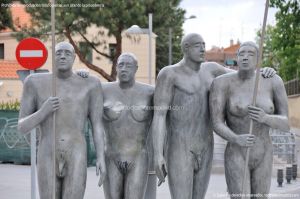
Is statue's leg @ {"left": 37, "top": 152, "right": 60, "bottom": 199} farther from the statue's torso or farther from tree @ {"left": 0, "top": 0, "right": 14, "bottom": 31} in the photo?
tree @ {"left": 0, "top": 0, "right": 14, "bottom": 31}

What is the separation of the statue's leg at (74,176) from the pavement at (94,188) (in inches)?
267

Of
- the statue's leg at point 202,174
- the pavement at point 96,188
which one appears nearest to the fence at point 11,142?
the pavement at point 96,188

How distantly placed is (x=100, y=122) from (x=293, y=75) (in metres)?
43.4

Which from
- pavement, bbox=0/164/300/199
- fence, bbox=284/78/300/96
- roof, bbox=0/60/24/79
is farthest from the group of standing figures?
fence, bbox=284/78/300/96

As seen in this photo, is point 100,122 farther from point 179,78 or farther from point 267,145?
point 267,145

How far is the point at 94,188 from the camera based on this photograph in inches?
565

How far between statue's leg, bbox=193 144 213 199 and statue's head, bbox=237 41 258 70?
845mm

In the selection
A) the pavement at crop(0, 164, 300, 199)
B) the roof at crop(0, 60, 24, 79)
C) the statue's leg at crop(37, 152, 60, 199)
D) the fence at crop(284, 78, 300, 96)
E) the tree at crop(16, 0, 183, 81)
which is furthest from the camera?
the fence at crop(284, 78, 300, 96)

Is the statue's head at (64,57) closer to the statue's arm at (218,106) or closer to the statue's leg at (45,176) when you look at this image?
the statue's leg at (45,176)

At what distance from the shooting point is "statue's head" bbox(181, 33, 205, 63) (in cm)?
658

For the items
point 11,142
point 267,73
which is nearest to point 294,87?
point 11,142

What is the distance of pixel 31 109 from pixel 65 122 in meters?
0.34

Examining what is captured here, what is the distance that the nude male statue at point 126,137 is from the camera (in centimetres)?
662

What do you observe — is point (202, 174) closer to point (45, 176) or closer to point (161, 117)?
point (161, 117)
